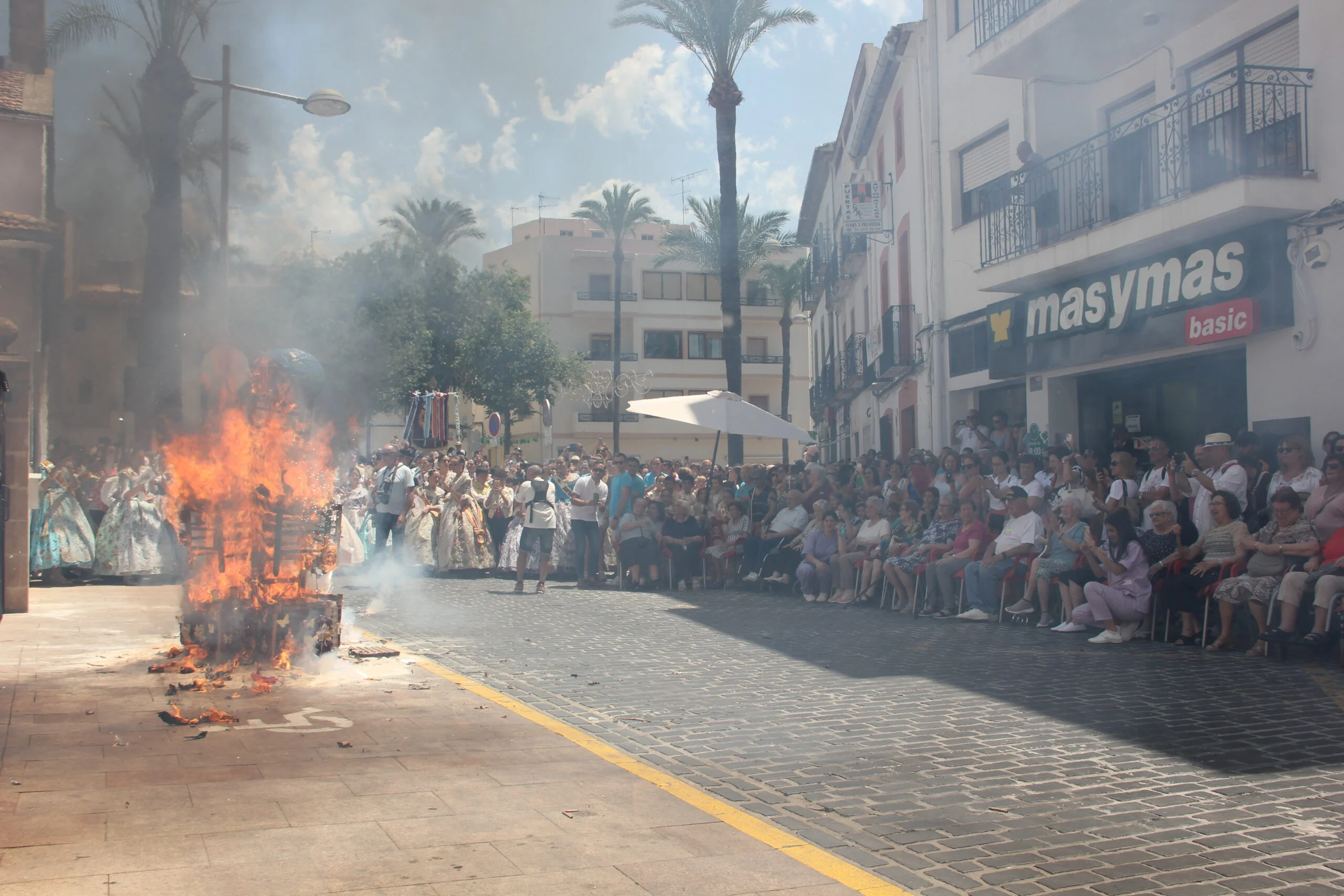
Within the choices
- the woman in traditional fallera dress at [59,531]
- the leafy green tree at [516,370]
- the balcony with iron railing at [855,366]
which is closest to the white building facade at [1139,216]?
the balcony with iron railing at [855,366]

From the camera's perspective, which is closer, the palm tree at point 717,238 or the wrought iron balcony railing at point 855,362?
the wrought iron balcony railing at point 855,362

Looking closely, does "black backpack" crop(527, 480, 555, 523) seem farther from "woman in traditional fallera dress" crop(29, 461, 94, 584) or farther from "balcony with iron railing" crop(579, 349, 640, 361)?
"balcony with iron railing" crop(579, 349, 640, 361)

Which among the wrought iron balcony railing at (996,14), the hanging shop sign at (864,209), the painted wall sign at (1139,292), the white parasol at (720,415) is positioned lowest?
the white parasol at (720,415)

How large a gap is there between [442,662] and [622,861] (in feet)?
16.1

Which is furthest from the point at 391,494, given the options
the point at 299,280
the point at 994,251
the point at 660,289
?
the point at 660,289

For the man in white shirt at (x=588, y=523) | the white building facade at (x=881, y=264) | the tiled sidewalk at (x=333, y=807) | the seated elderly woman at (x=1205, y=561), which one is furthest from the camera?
the white building facade at (x=881, y=264)

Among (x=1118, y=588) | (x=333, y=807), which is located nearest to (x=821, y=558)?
(x=1118, y=588)

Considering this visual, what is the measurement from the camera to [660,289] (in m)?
63.2

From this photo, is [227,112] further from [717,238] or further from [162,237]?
[717,238]

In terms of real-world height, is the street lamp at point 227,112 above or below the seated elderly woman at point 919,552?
above

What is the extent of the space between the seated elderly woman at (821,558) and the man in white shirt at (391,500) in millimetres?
5843

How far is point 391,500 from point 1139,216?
1044cm

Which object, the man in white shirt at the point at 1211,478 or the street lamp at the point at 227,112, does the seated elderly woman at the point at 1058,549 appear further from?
the street lamp at the point at 227,112

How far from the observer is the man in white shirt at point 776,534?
50.5ft
